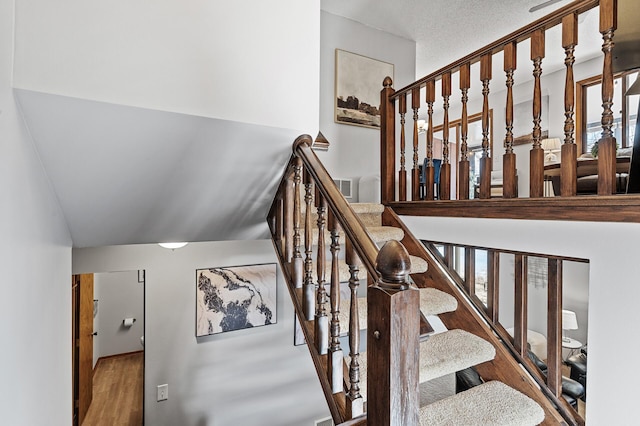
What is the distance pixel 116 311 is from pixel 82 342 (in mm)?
1437

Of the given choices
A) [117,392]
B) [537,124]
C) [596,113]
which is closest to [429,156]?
[537,124]

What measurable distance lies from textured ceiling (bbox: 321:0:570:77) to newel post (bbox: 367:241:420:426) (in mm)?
3348

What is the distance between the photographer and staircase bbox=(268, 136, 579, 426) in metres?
0.97

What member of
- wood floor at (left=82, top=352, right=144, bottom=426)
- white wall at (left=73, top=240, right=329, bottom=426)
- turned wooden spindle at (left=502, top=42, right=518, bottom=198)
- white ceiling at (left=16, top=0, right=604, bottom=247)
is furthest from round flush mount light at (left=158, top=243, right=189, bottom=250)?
turned wooden spindle at (left=502, top=42, right=518, bottom=198)

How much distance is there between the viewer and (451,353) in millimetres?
1595

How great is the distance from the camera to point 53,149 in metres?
1.37

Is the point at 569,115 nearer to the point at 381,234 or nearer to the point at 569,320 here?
the point at 381,234

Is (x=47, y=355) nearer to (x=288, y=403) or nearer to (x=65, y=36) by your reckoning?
(x=65, y=36)

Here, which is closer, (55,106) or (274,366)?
(55,106)

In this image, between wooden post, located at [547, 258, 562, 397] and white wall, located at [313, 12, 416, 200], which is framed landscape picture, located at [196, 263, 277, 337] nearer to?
white wall, located at [313, 12, 416, 200]

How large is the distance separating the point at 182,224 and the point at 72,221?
593 mm

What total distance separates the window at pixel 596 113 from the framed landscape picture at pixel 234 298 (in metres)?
4.76

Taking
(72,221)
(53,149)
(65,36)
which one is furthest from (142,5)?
(72,221)

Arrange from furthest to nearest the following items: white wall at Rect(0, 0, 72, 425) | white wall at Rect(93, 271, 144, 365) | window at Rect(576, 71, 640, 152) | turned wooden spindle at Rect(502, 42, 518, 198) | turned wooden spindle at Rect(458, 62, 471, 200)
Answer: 1. white wall at Rect(93, 271, 144, 365)
2. window at Rect(576, 71, 640, 152)
3. turned wooden spindle at Rect(458, 62, 471, 200)
4. turned wooden spindle at Rect(502, 42, 518, 198)
5. white wall at Rect(0, 0, 72, 425)
